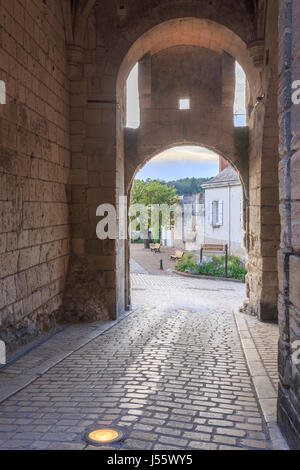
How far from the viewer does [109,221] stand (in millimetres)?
8688

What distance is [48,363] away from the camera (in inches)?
223

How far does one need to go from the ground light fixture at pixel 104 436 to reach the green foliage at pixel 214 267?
482 inches

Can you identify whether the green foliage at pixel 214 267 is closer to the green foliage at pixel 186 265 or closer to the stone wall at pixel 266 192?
the green foliage at pixel 186 265

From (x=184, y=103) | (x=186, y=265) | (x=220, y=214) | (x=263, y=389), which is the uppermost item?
(x=184, y=103)

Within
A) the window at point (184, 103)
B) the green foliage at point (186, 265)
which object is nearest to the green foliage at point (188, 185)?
the green foliage at point (186, 265)

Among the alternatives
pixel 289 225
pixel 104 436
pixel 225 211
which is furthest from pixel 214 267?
pixel 104 436

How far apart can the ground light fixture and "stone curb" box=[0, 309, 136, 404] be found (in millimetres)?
1217

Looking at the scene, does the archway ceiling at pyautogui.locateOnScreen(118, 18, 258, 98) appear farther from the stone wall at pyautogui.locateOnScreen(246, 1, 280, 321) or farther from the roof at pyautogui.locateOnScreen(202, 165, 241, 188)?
the roof at pyautogui.locateOnScreen(202, 165, 241, 188)

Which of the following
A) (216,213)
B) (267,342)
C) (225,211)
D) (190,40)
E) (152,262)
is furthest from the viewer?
(216,213)

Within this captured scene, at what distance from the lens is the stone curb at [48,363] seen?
186 inches

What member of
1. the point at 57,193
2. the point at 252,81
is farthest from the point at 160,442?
the point at 252,81

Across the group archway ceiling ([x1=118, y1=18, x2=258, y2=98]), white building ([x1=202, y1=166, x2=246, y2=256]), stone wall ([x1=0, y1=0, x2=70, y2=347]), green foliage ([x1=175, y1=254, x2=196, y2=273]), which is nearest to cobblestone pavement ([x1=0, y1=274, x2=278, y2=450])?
stone wall ([x1=0, y1=0, x2=70, y2=347])

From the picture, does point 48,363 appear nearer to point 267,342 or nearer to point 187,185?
point 267,342

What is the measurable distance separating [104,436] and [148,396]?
40.3 inches
